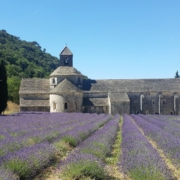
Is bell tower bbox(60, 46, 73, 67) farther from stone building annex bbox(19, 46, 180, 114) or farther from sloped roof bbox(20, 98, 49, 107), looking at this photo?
sloped roof bbox(20, 98, 49, 107)

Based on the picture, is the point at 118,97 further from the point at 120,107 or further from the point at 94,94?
the point at 94,94

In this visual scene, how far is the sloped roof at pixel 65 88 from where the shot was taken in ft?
115

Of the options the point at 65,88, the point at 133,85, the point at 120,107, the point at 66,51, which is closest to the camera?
the point at 65,88

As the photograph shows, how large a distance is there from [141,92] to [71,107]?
33.8 feet

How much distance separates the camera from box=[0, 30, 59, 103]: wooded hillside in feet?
171

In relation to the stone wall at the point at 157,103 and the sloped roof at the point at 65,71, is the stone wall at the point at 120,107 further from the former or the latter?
the sloped roof at the point at 65,71

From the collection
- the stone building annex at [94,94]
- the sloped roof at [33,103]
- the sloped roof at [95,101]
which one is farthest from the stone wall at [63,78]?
the sloped roof at [95,101]

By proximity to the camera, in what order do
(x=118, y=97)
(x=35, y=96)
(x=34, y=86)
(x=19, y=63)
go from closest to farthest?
(x=118, y=97)
(x=35, y=96)
(x=34, y=86)
(x=19, y=63)

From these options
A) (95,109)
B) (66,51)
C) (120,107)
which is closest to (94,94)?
(95,109)

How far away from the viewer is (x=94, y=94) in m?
38.8

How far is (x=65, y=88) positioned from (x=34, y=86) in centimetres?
612

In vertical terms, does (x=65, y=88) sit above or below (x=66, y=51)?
below

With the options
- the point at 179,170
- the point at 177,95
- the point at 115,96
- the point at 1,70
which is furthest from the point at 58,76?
the point at 179,170

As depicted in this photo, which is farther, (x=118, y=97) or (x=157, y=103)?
(x=157, y=103)
